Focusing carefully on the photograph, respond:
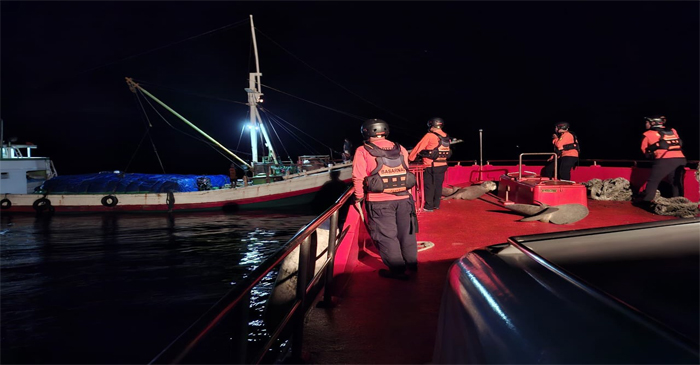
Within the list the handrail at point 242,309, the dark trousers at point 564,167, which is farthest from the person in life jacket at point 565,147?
the handrail at point 242,309

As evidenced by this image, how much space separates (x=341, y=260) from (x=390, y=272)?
22.8 inches

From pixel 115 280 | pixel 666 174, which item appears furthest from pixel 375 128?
pixel 115 280

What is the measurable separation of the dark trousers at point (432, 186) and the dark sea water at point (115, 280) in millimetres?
5134

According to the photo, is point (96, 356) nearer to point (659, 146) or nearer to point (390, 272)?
point (390, 272)

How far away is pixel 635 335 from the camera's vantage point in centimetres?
91

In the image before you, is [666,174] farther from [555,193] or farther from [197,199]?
[197,199]

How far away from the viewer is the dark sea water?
6340mm

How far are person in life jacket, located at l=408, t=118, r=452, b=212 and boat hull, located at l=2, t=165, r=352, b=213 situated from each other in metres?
14.9

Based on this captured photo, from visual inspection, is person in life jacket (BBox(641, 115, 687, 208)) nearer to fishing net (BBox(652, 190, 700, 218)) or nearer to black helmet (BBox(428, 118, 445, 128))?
fishing net (BBox(652, 190, 700, 218))

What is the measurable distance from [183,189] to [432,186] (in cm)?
1872

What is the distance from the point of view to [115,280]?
9648 millimetres

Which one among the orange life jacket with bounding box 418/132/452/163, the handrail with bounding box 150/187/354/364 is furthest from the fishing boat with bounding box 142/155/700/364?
the orange life jacket with bounding box 418/132/452/163

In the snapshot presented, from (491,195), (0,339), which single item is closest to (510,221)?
(491,195)

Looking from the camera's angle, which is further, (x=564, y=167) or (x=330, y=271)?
(x=564, y=167)
